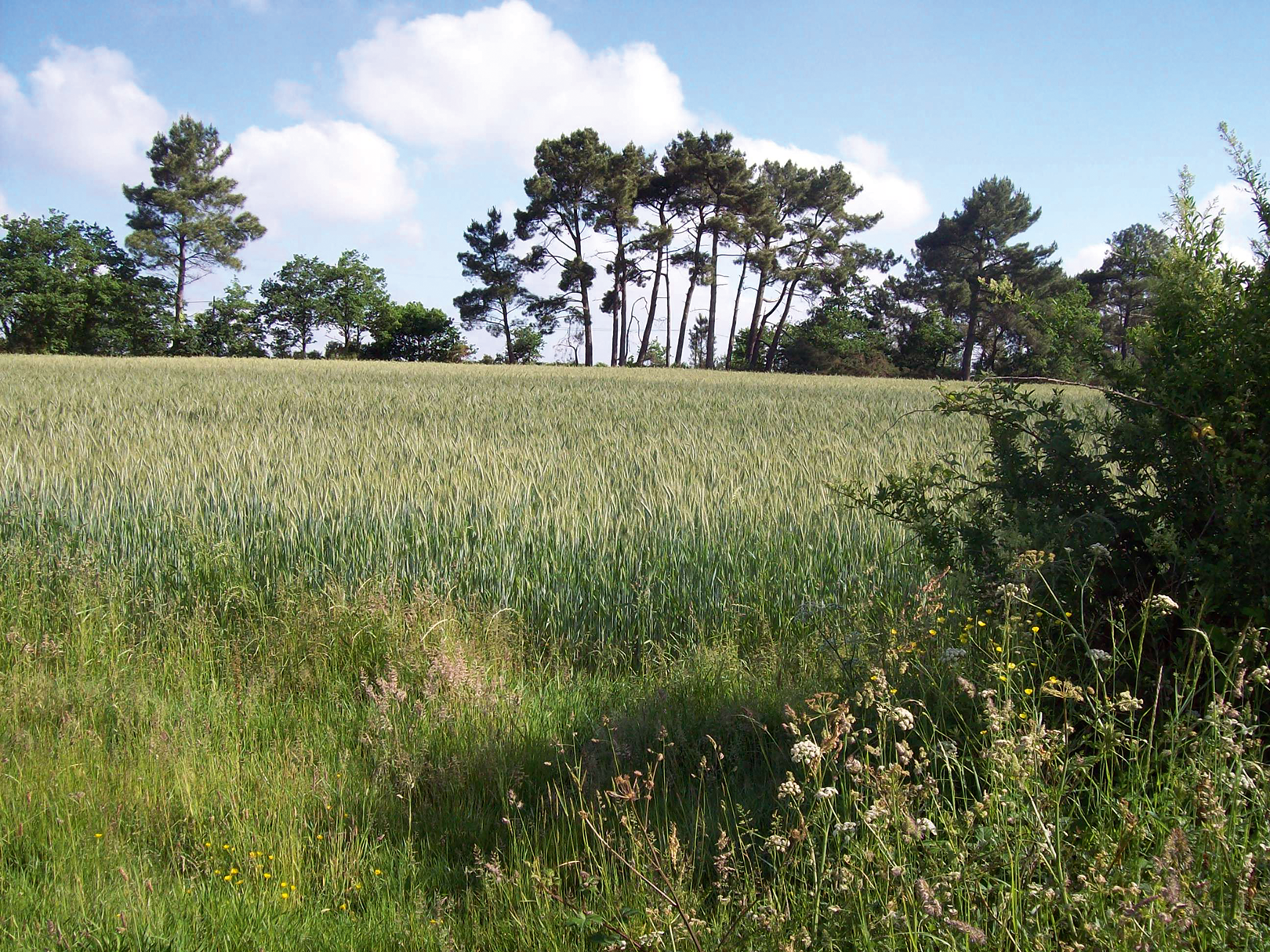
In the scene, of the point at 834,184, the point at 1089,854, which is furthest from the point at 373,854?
the point at 834,184

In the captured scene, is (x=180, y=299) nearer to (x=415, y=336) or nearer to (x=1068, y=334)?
(x=415, y=336)

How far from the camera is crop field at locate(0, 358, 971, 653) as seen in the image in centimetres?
467

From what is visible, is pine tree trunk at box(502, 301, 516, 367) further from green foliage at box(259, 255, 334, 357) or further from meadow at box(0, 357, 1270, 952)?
meadow at box(0, 357, 1270, 952)

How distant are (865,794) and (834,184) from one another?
5224 centimetres

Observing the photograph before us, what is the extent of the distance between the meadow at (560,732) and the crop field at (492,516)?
3 centimetres

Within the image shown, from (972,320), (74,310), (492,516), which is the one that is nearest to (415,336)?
(74,310)

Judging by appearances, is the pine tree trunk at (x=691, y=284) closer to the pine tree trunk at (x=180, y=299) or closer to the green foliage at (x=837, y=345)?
the green foliage at (x=837, y=345)

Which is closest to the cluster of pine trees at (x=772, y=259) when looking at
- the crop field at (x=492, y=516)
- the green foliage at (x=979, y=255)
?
the green foliage at (x=979, y=255)

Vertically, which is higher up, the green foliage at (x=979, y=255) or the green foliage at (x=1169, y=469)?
the green foliage at (x=979, y=255)

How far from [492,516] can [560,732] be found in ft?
7.40

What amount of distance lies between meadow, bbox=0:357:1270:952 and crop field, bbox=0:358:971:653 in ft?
0.10

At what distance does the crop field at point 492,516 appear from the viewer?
4.67 meters

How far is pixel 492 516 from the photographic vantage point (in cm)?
532

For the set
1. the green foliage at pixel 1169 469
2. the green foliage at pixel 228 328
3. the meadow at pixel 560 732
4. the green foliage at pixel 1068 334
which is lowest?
the meadow at pixel 560 732
